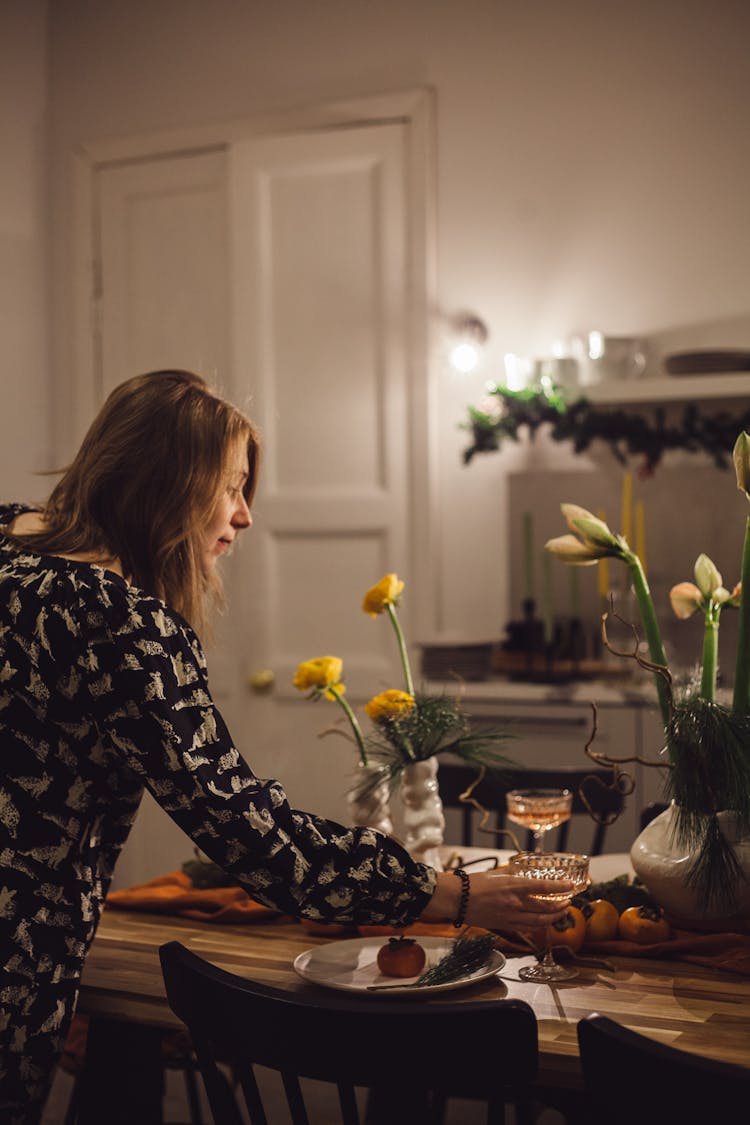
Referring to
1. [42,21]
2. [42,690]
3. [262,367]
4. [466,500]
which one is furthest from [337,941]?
[42,21]

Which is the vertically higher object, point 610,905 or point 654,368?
point 654,368

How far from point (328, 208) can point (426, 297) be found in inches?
17.8

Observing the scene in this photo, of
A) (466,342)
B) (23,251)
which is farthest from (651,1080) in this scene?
(23,251)

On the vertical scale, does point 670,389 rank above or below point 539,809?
above

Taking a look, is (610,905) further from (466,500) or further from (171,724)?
(466,500)

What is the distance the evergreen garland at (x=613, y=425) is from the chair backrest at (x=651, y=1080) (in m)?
2.78

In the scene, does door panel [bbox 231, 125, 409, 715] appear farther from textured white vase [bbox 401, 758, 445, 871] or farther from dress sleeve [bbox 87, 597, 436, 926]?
dress sleeve [bbox 87, 597, 436, 926]

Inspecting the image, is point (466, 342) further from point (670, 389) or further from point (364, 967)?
point (364, 967)

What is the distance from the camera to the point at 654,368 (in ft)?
12.7

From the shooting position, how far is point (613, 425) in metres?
3.70

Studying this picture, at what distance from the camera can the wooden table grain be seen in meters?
1.36

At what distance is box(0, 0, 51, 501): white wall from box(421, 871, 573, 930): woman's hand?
3058 millimetres

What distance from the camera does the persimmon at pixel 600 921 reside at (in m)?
1.71

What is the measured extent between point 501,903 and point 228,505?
64cm
